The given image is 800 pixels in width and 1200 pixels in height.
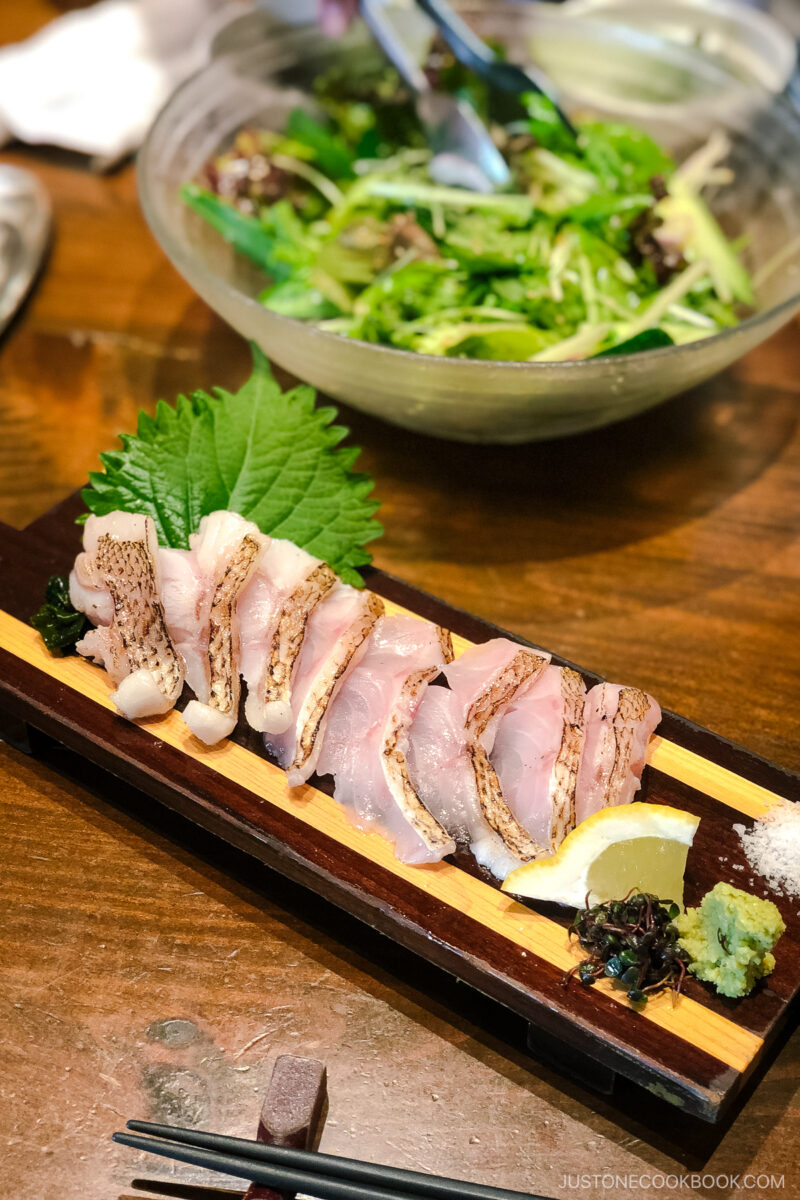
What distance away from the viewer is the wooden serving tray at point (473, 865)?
157 centimetres

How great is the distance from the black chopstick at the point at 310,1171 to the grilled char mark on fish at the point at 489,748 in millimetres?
487

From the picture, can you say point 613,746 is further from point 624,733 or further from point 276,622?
point 276,622

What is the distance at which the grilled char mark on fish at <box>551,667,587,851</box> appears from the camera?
178 centimetres

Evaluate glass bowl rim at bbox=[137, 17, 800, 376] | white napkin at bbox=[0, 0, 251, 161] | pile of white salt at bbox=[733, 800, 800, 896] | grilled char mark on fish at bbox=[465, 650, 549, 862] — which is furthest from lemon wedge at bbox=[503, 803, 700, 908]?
white napkin at bbox=[0, 0, 251, 161]

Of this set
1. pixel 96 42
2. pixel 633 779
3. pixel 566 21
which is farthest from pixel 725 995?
pixel 96 42

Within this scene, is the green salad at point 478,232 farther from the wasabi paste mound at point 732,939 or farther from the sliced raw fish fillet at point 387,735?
the wasabi paste mound at point 732,939

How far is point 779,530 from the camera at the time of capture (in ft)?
9.00

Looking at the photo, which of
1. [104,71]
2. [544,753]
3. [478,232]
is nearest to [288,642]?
[544,753]

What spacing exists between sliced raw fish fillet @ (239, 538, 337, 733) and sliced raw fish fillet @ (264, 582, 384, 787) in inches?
1.2

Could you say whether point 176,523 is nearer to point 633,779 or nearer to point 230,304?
point 230,304

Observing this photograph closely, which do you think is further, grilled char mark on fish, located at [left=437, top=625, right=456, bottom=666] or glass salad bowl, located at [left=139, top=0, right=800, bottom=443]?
glass salad bowl, located at [left=139, top=0, right=800, bottom=443]

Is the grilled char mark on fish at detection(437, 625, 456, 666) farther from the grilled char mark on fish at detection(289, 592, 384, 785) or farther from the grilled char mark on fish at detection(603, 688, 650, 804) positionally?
the grilled char mark on fish at detection(603, 688, 650, 804)

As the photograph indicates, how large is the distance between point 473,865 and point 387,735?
26 centimetres

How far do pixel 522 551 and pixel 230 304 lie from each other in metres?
0.92
